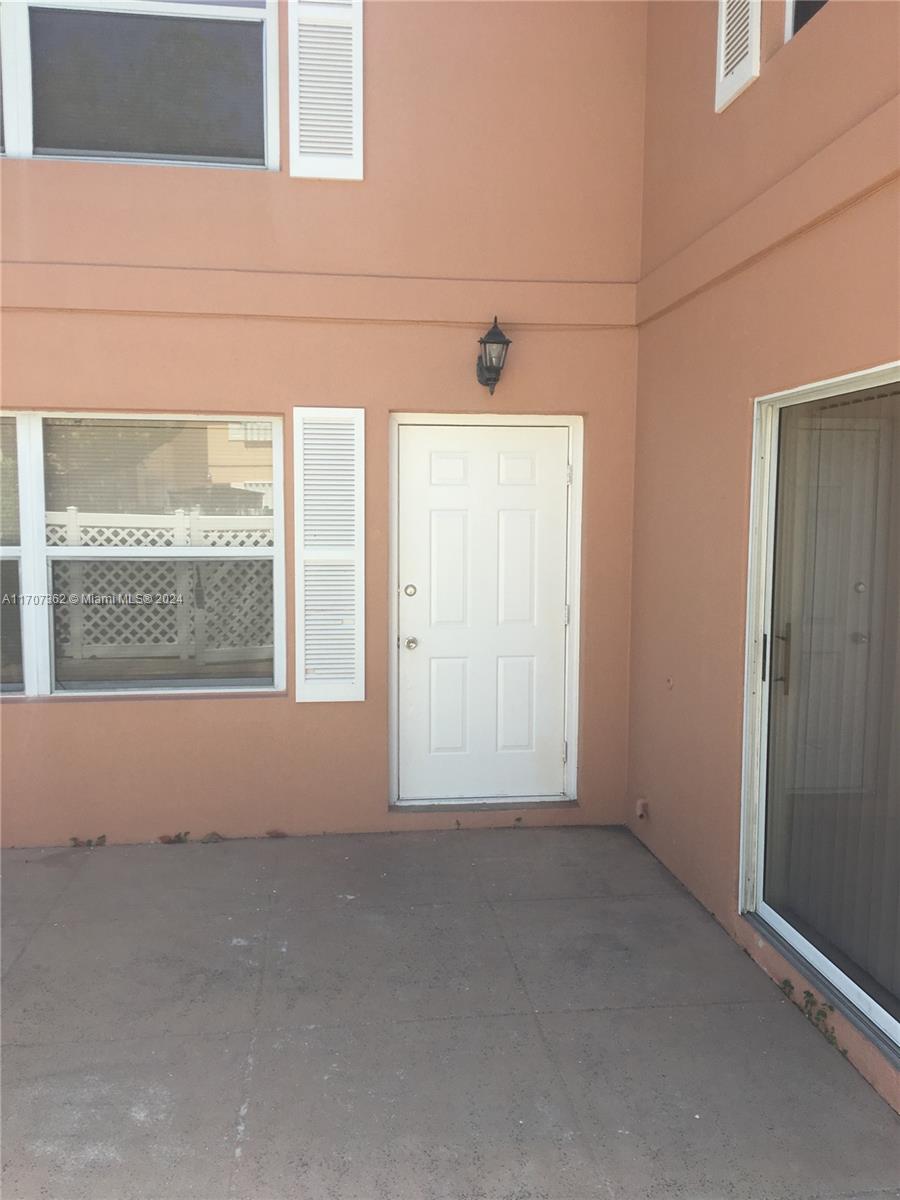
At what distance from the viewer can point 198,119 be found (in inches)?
177

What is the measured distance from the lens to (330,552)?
4668 millimetres

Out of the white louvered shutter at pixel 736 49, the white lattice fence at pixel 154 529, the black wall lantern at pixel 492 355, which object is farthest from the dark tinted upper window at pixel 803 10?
the white lattice fence at pixel 154 529

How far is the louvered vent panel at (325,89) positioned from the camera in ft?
14.5

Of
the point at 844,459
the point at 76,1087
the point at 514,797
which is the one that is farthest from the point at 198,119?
the point at 76,1087

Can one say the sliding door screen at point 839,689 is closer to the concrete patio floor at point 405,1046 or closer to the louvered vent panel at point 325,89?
the concrete patio floor at point 405,1046

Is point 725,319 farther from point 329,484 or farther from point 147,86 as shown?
point 147,86

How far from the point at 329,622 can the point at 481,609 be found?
2.81ft

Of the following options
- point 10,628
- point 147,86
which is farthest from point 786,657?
point 147,86

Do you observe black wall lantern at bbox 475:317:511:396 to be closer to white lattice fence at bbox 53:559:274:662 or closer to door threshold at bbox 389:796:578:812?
white lattice fence at bbox 53:559:274:662

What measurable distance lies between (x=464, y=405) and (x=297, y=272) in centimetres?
110

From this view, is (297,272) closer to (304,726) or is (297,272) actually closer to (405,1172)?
(304,726)

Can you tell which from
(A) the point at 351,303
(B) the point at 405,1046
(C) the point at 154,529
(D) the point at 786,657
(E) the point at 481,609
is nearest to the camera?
(B) the point at 405,1046

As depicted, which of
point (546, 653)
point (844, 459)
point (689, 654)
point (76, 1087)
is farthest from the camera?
point (546, 653)

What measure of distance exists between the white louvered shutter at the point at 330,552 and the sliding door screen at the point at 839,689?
7.13 ft
